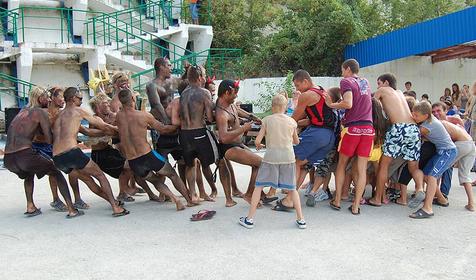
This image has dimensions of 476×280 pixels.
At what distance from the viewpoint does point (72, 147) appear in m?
5.80

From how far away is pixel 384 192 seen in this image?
21.1ft

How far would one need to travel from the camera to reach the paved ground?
4016 mm

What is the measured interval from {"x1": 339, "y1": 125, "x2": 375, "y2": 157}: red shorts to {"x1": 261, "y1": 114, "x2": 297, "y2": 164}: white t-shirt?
0.86m

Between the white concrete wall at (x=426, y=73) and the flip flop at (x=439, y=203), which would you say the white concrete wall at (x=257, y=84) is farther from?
Result: the flip flop at (x=439, y=203)

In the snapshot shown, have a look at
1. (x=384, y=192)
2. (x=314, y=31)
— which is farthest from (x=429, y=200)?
(x=314, y=31)

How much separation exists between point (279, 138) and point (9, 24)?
14.0 meters

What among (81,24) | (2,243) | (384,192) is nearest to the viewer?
(2,243)

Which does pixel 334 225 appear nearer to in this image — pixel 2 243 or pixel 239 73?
pixel 2 243

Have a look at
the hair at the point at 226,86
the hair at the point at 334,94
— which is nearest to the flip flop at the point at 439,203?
the hair at the point at 334,94

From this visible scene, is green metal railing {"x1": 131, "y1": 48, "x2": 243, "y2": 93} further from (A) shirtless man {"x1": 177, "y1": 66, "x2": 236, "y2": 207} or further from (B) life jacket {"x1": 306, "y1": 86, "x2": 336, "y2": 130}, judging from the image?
(B) life jacket {"x1": 306, "y1": 86, "x2": 336, "y2": 130}

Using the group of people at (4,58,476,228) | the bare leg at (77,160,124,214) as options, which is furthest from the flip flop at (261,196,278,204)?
the bare leg at (77,160,124,214)

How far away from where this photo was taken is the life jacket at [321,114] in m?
5.98

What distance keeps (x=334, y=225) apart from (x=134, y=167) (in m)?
2.56

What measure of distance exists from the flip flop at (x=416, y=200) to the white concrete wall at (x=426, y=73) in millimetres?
11707
